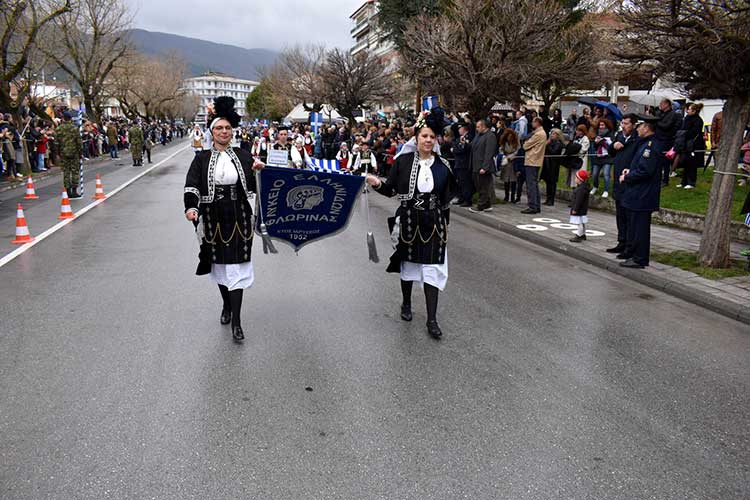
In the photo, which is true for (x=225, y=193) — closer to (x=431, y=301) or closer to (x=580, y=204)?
(x=431, y=301)

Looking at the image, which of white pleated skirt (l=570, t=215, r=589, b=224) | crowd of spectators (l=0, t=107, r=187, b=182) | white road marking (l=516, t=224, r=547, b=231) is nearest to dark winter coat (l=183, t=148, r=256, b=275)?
white pleated skirt (l=570, t=215, r=589, b=224)

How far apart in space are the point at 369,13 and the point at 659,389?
361ft

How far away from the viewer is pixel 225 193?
5.49 meters

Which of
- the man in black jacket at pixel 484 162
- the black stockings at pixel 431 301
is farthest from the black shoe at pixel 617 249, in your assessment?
the black stockings at pixel 431 301

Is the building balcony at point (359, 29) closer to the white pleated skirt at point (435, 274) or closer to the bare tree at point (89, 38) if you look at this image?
the bare tree at point (89, 38)

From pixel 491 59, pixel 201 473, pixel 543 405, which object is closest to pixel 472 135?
pixel 491 59

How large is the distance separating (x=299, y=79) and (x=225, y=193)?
5342 centimetres

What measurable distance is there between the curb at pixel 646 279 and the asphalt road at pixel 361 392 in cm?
24

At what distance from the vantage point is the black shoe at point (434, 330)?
18.6 feet

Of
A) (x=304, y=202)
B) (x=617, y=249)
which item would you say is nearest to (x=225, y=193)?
(x=304, y=202)

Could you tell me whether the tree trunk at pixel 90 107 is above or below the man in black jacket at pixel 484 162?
above

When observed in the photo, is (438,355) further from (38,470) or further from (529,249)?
(529,249)

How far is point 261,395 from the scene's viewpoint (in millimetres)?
4395

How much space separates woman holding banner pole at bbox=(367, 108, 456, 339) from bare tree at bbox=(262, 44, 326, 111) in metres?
39.0
